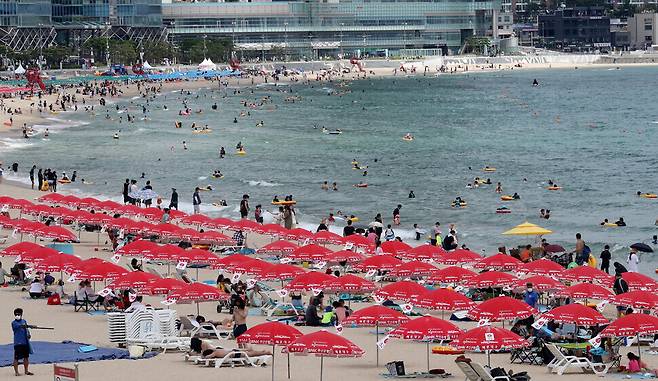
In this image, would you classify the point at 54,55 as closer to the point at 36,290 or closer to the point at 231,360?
the point at 36,290

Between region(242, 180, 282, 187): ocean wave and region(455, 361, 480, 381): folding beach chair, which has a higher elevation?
region(455, 361, 480, 381): folding beach chair

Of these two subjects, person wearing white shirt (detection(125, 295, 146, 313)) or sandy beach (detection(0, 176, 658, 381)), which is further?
person wearing white shirt (detection(125, 295, 146, 313))

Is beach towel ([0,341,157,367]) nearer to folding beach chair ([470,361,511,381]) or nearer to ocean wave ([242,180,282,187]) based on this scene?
folding beach chair ([470,361,511,381])

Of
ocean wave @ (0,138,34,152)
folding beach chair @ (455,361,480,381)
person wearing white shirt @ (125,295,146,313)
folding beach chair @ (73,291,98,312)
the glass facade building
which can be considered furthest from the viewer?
the glass facade building

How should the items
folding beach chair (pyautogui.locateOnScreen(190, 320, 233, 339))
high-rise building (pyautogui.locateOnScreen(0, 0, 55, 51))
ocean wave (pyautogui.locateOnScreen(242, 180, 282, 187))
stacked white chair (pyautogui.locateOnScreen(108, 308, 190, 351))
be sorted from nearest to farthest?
stacked white chair (pyautogui.locateOnScreen(108, 308, 190, 351)) < folding beach chair (pyautogui.locateOnScreen(190, 320, 233, 339)) < ocean wave (pyautogui.locateOnScreen(242, 180, 282, 187)) < high-rise building (pyautogui.locateOnScreen(0, 0, 55, 51))

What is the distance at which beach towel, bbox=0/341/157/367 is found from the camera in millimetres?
25500

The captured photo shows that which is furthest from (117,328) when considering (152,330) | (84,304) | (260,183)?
(260,183)

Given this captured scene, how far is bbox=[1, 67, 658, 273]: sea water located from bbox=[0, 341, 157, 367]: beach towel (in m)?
20.7

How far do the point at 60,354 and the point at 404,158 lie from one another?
203 feet

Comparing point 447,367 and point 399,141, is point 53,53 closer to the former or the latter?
point 399,141

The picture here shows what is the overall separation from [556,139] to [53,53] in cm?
10678

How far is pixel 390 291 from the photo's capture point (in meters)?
29.8

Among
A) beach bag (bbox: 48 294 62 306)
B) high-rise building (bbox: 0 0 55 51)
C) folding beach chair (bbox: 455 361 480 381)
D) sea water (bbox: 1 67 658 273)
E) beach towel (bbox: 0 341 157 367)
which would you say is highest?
high-rise building (bbox: 0 0 55 51)

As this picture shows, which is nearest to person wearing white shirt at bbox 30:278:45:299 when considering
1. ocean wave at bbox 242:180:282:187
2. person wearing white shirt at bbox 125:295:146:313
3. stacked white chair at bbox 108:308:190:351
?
person wearing white shirt at bbox 125:295:146:313
